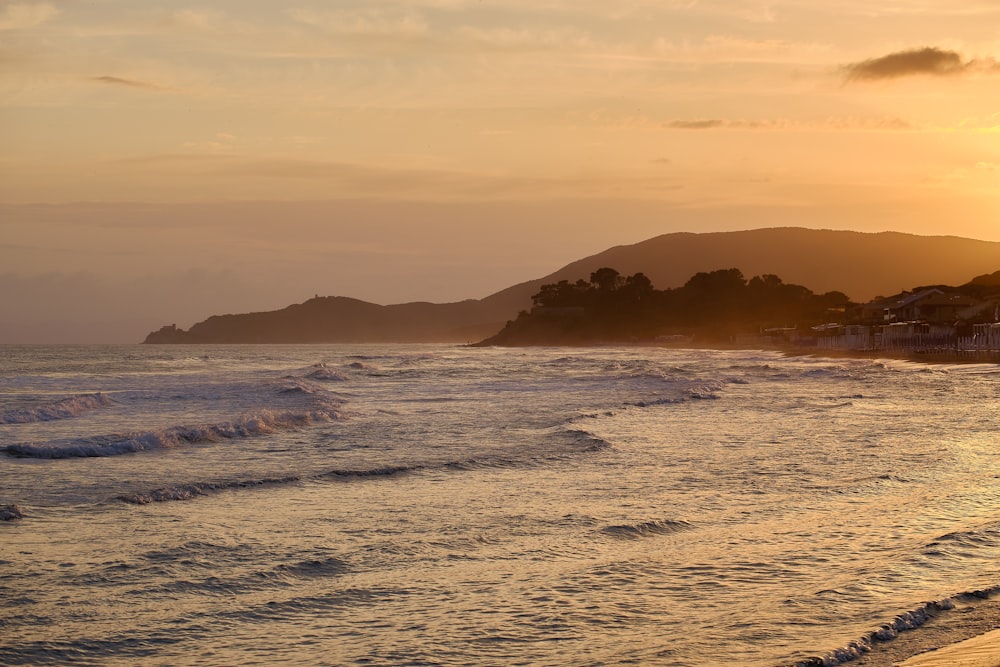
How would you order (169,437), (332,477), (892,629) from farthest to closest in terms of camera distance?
(169,437) < (332,477) < (892,629)

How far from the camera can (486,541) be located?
10.3m

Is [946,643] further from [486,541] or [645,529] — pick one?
[486,541]

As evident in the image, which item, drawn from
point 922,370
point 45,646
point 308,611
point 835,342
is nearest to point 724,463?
point 308,611

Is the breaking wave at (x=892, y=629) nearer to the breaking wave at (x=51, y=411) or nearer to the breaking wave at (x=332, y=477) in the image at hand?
the breaking wave at (x=332, y=477)

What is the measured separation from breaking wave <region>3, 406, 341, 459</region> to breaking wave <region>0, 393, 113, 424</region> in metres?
6.08

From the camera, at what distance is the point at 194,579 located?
8.75m

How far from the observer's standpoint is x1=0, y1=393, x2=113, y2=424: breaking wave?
25.1 m

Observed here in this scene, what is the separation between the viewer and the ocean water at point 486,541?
7.23 metres

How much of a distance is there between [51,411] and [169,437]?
8.93m

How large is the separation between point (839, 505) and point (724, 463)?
13.0ft

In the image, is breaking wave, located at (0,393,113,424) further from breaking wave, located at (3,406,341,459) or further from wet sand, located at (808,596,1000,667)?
wet sand, located at (808,596,1000,667)

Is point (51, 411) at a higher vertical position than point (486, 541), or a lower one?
higher

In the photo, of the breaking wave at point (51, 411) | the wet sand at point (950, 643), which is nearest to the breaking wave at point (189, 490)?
the wet sand at point (950, 643)

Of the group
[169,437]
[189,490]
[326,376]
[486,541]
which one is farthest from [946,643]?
[326,376]
